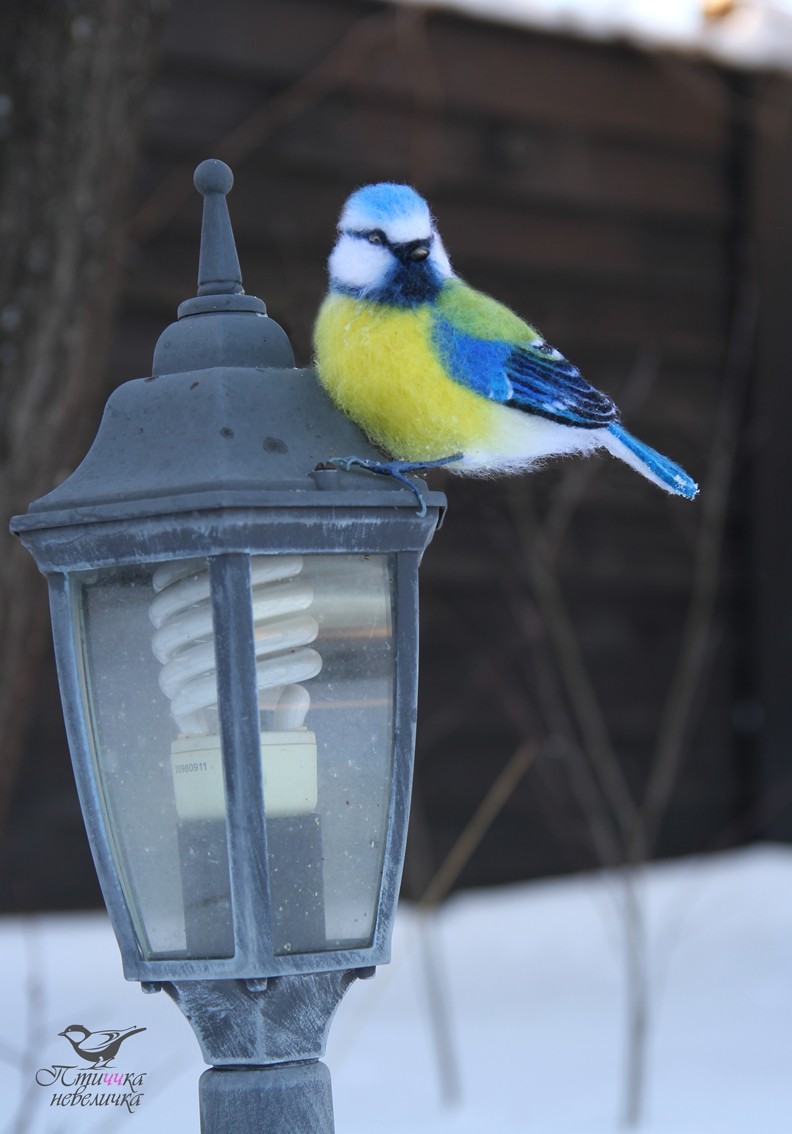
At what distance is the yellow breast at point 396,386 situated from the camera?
1.35m

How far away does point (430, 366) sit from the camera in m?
1.37

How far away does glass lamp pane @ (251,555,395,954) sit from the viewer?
4.16 feet

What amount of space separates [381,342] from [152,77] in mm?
1484

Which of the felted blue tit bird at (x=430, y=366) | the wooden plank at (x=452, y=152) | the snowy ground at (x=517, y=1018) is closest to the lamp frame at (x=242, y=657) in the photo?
the felted blue tit bird at (x=430, y=366)

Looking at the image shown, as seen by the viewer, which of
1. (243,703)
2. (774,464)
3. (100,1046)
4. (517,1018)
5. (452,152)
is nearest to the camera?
(243,703)

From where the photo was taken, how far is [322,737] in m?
1.30

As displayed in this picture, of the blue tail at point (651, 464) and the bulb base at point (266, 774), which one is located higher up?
the blue tail at point (651, 464)

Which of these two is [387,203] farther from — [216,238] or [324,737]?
[324,737]

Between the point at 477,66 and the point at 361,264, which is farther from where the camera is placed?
the point at 477,66

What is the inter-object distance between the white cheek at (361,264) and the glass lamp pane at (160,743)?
0.34 metres

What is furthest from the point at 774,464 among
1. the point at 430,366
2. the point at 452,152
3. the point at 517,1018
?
the point at 430,366

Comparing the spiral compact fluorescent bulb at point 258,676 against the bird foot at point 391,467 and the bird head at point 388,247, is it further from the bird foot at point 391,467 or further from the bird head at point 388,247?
the bird head at point 388,247

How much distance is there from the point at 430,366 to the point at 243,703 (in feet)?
1.23

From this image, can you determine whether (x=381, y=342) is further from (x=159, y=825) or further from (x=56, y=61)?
(x=56, y=61)
